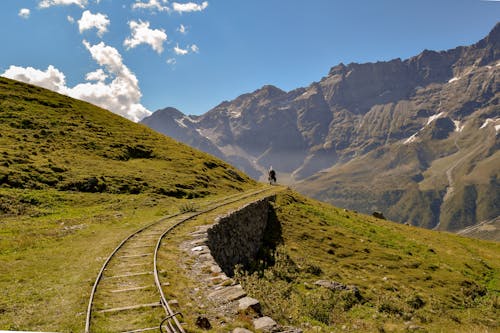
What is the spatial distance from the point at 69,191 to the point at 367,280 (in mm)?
33504

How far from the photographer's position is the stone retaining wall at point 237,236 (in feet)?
77.5

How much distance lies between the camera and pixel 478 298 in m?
29.0

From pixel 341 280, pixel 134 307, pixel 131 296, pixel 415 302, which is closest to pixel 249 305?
pixel 134 307

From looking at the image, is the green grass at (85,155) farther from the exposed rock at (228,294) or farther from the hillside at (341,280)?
the exposed rock at (228,294)

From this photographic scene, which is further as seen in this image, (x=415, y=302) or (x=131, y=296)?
(x=415, y=302)

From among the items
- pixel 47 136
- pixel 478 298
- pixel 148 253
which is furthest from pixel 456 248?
pixel 47 136

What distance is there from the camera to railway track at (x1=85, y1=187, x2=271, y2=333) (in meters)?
10.9

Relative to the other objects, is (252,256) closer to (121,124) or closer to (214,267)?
(214,267)

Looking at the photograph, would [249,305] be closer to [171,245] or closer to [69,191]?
[171,245]

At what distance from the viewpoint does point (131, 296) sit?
13359 millimetres

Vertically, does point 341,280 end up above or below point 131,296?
below

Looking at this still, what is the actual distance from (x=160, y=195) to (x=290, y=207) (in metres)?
17.6

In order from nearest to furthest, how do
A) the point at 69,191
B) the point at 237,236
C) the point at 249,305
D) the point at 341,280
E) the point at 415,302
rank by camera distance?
the point at 249,305
the point at 415,302
the point at 341,280
the point at 237,236
the point at 69,191

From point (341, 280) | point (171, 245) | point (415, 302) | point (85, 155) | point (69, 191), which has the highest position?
point (85, 155)
